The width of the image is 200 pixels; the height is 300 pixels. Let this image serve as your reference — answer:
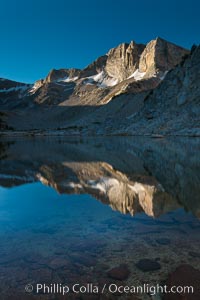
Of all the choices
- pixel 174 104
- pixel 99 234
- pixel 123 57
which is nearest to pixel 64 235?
pixel 99 234

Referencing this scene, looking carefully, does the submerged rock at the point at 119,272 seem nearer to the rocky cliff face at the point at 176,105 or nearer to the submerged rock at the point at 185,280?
the submerged rock at the point at 185,280

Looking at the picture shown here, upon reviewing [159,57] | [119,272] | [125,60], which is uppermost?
[125,60]

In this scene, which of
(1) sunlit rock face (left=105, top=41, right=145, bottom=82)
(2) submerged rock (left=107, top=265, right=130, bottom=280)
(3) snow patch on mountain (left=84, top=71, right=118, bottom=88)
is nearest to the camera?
(2) submerged rock (left=107, top=265, right=130, bottom=280)

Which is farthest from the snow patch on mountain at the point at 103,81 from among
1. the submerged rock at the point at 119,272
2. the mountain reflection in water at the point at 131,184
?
the submerged rock at the point at 119,272

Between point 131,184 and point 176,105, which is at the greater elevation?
point 176,105

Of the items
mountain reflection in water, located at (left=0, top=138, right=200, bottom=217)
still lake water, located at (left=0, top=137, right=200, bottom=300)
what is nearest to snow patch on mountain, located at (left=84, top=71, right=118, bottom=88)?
mountain reflection in water, located at (left=0, top=138, right=200, bottom=217)

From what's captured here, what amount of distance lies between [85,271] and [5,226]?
3040mm

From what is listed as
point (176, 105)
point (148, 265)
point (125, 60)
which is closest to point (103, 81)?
point (125, 60)

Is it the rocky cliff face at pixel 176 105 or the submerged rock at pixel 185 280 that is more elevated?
the rocky cliff face at pixel 176 105

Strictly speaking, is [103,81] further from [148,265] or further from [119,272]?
[119,272]

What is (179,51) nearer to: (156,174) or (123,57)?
(123,57)

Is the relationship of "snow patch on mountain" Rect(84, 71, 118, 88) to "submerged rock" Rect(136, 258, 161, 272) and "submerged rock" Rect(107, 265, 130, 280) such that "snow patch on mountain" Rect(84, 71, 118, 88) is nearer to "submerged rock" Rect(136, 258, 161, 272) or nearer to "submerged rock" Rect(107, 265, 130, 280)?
"submerged rock" Rect(136, 258, 161, 272)

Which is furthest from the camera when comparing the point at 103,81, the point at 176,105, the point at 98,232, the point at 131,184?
the point at 103,81

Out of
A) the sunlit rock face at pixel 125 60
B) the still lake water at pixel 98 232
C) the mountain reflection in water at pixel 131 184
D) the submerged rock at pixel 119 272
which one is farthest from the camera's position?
the sunlit rock face at pixel 125 60
